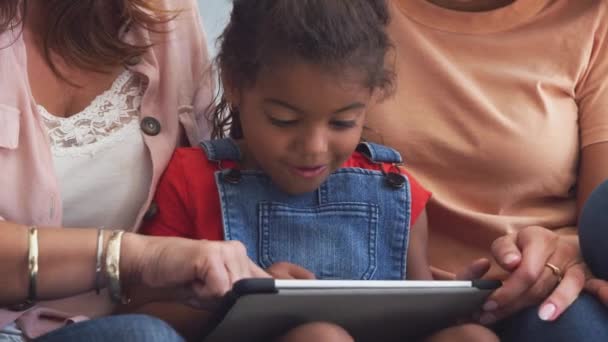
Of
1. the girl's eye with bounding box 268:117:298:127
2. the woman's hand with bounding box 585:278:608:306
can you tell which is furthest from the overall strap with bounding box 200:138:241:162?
the woman's hand with bounding box 585:278:608:306

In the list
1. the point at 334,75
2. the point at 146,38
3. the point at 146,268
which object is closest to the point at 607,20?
the point at 334,75

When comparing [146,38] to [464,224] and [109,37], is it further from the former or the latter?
[464,224]

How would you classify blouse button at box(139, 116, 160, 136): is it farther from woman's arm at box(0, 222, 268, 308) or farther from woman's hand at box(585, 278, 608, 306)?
woman's hand at box(585, 278, 608, 306)

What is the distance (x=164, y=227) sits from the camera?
100cm

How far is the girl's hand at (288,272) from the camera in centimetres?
91

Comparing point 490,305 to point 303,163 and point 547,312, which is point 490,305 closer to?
point 547,312

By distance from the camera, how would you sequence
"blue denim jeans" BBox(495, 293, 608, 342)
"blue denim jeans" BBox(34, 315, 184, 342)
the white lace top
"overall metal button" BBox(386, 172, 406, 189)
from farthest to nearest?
1. "overall metal button" BBox(386, 172, 406, 189)
2. the white lace top
3. "blue denim jeans" BBox(495, 293, 608, 342)
4. "blue denim jeans" BBox(34, 315, 184, 342)

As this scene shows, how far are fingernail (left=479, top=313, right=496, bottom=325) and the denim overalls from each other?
0.53ft

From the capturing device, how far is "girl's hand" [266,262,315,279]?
91 centimetres

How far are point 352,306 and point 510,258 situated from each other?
8.9 inches

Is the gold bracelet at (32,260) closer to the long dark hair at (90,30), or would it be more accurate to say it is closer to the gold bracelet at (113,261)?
the gold bracelet at (113,261)

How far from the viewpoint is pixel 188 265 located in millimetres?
764

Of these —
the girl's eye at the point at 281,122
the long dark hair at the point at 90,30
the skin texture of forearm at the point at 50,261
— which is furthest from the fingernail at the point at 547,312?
the long dark hair at the point at 90,30

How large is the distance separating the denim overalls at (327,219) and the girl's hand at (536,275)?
16 centimetres
